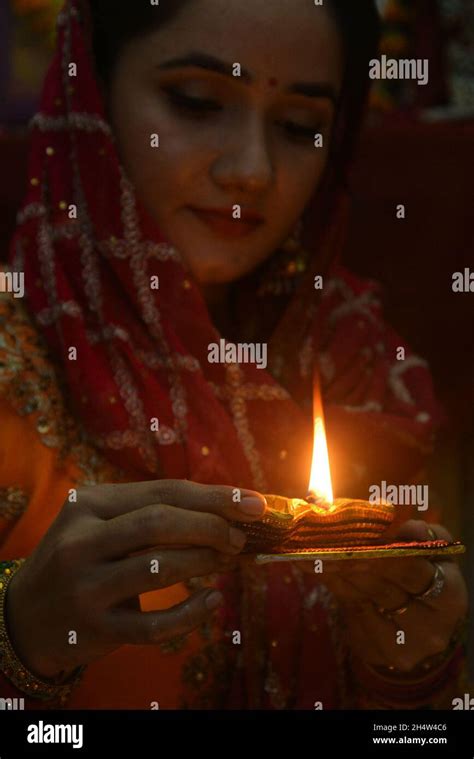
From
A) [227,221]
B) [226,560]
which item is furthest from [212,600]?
[227,221]

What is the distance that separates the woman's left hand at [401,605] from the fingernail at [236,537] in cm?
11

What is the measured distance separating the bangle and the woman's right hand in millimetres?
51

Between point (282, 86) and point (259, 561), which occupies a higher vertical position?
point (282, 86)

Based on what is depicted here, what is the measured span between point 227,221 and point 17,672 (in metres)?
0.51

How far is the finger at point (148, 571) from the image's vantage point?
0.64 meters

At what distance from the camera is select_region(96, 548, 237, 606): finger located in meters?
0.64

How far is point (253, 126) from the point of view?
35.9 inches

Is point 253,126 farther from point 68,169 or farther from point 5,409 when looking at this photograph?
point 5,409

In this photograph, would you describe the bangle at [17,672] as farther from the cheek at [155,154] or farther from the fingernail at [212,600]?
the cheek at [155,154]

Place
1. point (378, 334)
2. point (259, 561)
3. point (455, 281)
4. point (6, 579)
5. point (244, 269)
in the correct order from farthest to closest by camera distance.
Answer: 1. point (455, 281)
2. point (378, 334)
3. point (244, 269)
4. point (6, 579)
5. point (259, 561)

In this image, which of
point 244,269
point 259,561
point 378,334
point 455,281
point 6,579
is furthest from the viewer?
point 455,281

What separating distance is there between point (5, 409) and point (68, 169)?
0.92 feet

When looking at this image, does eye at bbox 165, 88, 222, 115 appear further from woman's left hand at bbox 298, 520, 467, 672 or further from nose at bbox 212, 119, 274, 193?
woman's left hand at bbox 298, 520, 467, 672

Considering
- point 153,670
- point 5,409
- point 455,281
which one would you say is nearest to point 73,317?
point 5,409
